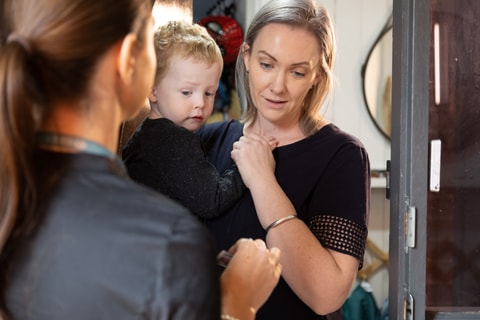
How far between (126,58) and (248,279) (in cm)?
35

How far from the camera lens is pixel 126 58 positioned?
0.78m

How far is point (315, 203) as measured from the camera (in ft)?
4.44

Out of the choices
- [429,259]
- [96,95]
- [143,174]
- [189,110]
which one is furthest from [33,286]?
[429,259]

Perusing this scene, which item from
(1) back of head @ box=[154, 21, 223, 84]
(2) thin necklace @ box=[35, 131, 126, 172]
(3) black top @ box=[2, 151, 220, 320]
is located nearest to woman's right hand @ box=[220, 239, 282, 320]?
(3) black top @ box=[2, 151, 220, 320]

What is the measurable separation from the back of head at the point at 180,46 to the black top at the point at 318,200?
0.92 ft

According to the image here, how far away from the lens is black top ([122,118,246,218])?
1.35 m

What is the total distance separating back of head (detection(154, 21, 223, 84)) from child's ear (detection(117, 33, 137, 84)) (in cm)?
63

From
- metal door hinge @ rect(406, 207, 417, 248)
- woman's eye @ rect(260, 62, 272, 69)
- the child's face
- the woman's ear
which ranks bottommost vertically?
metal door hinge @ rect(406, 207, 417, 248)

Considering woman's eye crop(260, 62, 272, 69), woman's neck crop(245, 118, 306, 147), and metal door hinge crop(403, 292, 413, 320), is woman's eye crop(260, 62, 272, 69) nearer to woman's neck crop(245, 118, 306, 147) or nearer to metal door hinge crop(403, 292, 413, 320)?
woman's neck crop(245, 118, 306, 147)

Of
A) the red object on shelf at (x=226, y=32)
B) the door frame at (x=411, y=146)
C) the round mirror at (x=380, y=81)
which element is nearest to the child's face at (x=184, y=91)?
the door frame at (x=411, y=146)

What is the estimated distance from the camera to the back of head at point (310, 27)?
1.35 metres

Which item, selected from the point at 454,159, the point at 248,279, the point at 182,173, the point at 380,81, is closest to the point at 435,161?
the point at 454,159

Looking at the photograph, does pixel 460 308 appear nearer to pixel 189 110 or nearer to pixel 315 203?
pixel 315 203

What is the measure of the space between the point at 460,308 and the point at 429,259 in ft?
0.51
